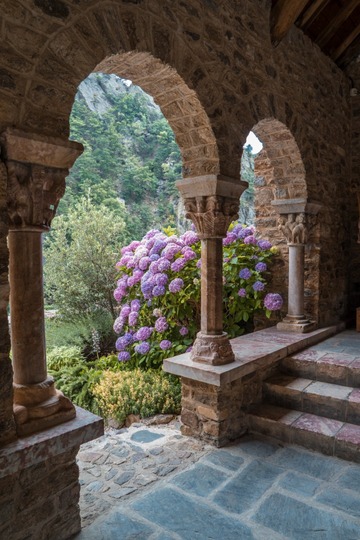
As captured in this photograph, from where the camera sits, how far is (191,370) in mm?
2816

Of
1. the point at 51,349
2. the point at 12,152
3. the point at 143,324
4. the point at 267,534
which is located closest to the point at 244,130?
the point at 12,152

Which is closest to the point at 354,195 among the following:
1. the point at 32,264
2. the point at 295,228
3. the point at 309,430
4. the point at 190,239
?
the point at 295,228

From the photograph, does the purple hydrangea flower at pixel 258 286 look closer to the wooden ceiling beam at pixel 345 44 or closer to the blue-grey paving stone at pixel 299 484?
the blue-grey paving stone at pixel 299 484

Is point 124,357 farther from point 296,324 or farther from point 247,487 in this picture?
point 247,487

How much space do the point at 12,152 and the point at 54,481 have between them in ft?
4.93

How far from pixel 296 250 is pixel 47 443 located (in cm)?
321

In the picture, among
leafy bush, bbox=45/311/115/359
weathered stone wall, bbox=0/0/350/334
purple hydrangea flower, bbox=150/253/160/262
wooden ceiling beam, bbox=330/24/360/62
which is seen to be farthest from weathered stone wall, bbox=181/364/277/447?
wooden ceiling beam, bbox=330/24/360/62

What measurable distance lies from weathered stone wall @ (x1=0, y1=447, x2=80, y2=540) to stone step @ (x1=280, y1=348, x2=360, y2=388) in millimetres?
2181

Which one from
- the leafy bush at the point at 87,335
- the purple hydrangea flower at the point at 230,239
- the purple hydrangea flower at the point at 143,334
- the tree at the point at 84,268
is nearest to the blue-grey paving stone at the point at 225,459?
the purple hydrangea flower at the point at 143,334

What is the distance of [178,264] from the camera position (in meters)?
4.09

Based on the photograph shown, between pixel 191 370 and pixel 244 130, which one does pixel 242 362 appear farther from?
pixel 244 130

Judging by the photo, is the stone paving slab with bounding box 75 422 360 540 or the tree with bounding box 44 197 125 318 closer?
the stone paving slab with bounding box 75 422 360 540

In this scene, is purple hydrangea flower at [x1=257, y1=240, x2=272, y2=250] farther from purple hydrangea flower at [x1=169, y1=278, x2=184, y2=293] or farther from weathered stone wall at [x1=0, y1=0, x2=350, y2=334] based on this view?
purple hydrangea flower at [x1=169, y1=278, x2=184, y2=293]

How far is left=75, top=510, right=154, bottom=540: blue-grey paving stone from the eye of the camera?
6.21ft
